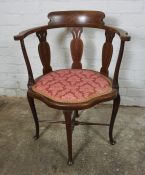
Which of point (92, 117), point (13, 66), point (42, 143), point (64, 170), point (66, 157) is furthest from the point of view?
point (13, 66)

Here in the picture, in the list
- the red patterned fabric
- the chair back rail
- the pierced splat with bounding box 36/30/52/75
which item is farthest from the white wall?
the red patterned fabric

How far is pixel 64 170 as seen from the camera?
1.58 m

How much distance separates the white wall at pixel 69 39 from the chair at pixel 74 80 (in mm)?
268

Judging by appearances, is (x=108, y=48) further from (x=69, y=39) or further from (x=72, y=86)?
(x=69, y=39)

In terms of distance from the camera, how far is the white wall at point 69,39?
1899 mm

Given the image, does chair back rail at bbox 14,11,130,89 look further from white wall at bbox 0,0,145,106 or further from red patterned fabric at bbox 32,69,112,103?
white wall at bbox 0,0,145,106

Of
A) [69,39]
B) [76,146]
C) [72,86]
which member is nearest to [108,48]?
[72,86]

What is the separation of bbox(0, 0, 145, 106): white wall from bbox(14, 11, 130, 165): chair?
268mm

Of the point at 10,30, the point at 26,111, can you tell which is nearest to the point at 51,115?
the point at 26,111

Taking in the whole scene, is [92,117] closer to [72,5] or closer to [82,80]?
[82,80]

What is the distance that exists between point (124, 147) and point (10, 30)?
134 centimetres

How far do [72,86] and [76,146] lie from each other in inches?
20.1

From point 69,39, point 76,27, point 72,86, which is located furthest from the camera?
point 69,39

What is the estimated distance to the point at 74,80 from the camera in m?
1.58
